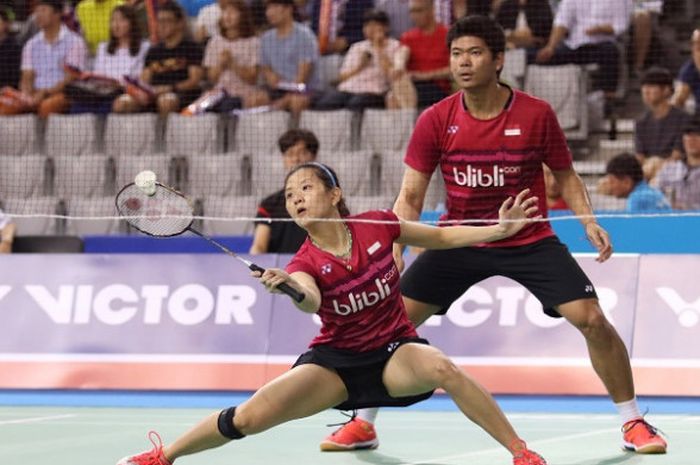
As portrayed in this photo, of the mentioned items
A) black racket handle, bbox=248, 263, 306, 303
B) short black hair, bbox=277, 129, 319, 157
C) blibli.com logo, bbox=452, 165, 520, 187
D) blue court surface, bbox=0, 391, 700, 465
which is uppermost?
blibli.com logo, bbox=452, 165, 520, 187

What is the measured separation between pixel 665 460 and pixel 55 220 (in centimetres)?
849

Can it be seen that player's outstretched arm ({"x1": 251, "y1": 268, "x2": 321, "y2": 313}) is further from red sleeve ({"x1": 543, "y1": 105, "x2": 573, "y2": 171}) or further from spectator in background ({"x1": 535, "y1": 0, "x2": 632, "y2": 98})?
spectator in background ({"x1": 535, "y1": 0, "x2": 632, "y2": 98})

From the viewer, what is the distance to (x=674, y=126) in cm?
1177

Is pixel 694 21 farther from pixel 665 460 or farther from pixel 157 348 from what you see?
pixel 665 460

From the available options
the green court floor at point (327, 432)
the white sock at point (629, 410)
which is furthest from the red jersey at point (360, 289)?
the white sock at point (629, 410)

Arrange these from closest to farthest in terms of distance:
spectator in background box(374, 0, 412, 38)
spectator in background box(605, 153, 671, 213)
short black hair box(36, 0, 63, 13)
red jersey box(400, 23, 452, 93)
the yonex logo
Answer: the yonex logo
spectator in background box(605, 153, 671, 213)
red jersey box(400, 23, 452, 93)
spectator in background box(374, 0, 412, 38)
short black hair box(36, 0, 63, 13)

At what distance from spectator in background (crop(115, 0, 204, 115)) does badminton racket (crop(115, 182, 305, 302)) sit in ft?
25.0

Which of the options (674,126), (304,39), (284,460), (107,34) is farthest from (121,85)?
(284,460)

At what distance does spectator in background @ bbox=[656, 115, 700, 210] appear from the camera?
11.0 metres

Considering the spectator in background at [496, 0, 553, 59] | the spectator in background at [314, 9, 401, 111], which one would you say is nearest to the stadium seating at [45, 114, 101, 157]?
the spectator in background at [314, 9, 401, 111]

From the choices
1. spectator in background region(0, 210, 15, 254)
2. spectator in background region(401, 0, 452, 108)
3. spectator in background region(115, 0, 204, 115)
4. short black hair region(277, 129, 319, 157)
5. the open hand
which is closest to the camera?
the open hand

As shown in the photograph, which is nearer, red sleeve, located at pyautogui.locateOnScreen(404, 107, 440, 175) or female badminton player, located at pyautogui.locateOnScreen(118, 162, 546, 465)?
female badminton player, located at pyautogui.locateOnScreen(118, 162, 546, 465)

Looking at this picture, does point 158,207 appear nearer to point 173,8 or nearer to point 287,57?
point 287,57

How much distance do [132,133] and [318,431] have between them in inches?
270
